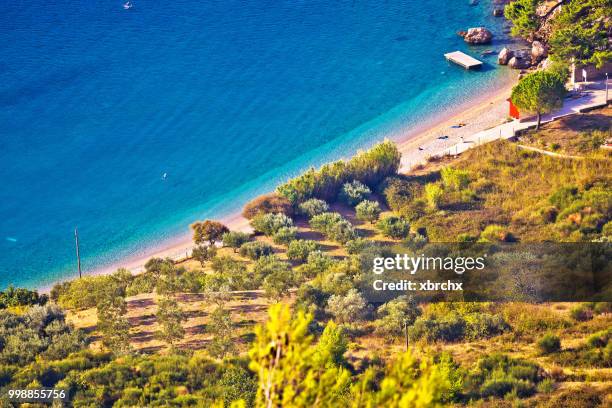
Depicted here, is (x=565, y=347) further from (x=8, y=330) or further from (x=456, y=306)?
(x=8, y=330)

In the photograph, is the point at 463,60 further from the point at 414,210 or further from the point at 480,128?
the point at 414,210

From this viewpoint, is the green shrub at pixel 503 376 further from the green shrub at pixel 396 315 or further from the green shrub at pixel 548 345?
the green shrub at pixel 396 315

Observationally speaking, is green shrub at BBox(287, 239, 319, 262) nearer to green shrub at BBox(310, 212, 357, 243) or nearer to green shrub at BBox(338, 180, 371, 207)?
green shrub at BBox(310, 212, 357, 243)

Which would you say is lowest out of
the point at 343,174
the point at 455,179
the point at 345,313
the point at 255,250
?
the point at 345,313

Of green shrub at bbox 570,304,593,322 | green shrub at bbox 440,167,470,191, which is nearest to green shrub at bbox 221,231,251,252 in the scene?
green shrub at bbox 440,167,470,191

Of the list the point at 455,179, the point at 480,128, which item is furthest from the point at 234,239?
the point at 480,128
